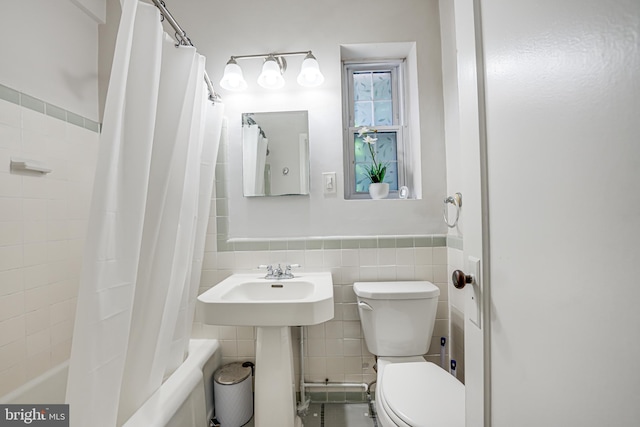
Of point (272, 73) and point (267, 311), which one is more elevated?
point (272, 73)

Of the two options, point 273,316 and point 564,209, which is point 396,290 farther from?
point 564,209

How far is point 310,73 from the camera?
1.55 meters

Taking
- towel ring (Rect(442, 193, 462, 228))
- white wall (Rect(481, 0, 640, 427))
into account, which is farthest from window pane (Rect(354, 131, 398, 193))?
white wall (Rect(481, 0, 640, 427))

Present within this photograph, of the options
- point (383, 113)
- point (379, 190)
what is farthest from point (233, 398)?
point (383, 113)

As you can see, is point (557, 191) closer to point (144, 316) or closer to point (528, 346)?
point (528, 346)

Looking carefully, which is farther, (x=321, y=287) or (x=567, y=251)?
(x=321, y=287)

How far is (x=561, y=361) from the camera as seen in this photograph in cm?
44

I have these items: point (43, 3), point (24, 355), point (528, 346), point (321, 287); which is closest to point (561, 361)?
point (528, 346)

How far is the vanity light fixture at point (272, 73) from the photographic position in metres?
1.54

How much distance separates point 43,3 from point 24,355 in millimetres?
1575

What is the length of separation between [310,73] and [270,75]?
0.22m

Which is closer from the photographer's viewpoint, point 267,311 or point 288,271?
point 267,311

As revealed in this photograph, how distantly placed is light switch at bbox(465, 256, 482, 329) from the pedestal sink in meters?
0.63

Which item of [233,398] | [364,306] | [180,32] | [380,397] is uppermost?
[180,32]
